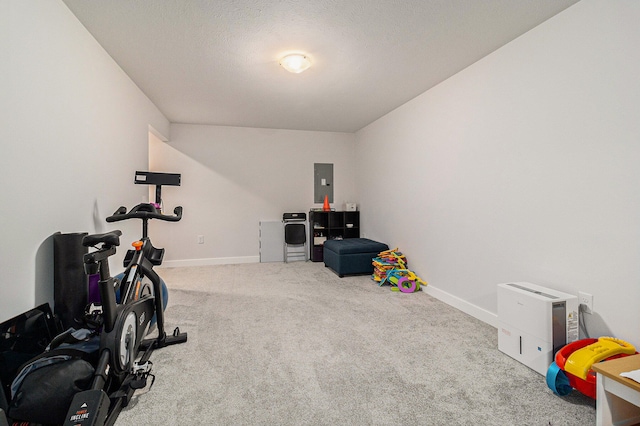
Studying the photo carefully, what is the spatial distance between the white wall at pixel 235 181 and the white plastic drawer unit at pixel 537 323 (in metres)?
4.25

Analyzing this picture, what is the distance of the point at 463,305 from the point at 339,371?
70.8 inches

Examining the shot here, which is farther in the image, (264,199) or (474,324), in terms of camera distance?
(264,199)

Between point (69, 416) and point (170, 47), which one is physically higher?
point (170, 47)

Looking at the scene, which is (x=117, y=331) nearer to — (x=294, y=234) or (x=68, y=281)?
(x=68, y=281)

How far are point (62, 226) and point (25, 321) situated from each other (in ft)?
2.31

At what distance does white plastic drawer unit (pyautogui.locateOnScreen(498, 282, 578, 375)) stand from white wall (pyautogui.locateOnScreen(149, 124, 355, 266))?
4248mm

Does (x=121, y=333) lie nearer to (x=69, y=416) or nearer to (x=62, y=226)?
(x=69, y=416)

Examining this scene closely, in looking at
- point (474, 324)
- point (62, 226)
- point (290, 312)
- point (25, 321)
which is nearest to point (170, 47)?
point (62, 226)

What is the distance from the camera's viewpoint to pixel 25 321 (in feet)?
5.42

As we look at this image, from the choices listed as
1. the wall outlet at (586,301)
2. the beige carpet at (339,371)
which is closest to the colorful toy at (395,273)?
the beige carpet at (339,371)

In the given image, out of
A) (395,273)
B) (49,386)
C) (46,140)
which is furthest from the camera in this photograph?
(395,273)

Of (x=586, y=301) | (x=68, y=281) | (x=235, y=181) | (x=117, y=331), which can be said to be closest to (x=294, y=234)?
(x=235, y=181)

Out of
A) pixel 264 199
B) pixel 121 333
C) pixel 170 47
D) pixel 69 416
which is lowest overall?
pixel 69 416

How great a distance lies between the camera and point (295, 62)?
2.84 meters
